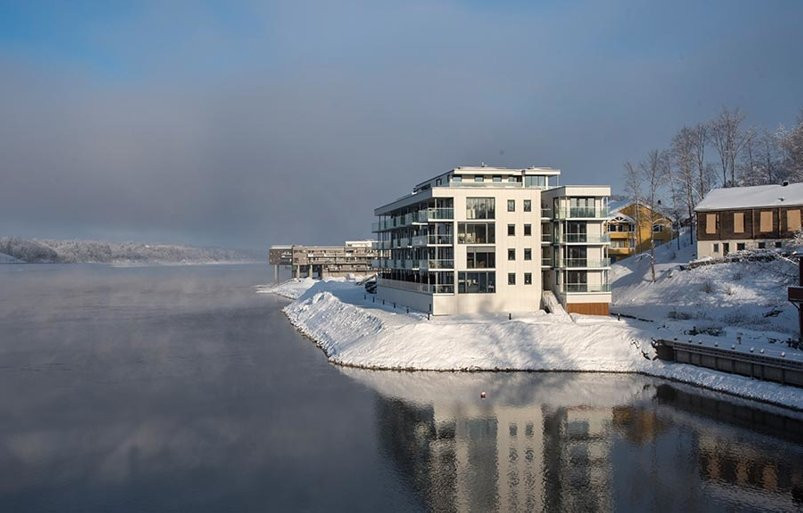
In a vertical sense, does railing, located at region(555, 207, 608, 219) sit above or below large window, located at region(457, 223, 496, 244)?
above

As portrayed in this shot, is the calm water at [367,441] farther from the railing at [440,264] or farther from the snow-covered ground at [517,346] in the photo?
the railing at [440,264]

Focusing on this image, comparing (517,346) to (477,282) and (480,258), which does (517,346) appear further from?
(480,258)

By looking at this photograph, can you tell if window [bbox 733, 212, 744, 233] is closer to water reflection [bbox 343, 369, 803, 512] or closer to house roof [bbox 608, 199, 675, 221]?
house roof [bbox 608, 199, 675, 221]

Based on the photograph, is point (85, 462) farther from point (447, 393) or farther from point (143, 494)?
point (447, 393)

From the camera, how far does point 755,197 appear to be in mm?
63281

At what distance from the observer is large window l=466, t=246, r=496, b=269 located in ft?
169

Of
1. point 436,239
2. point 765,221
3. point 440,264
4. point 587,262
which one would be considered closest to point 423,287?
point 440,264

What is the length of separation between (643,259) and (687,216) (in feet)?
68.7

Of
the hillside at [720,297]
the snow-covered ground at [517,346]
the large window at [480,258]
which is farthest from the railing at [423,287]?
the hillside at [720,297]

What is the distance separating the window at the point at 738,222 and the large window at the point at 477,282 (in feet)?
89.7

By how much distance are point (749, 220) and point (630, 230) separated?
20.7 meters

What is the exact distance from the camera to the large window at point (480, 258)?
51.6 meters

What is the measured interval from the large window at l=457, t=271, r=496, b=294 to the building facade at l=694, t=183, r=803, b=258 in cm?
2472

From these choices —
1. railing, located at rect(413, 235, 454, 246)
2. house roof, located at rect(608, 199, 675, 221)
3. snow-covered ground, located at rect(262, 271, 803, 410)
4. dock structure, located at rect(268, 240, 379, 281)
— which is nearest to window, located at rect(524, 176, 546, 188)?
railing, located at rect(413, 235, 454, 246)
